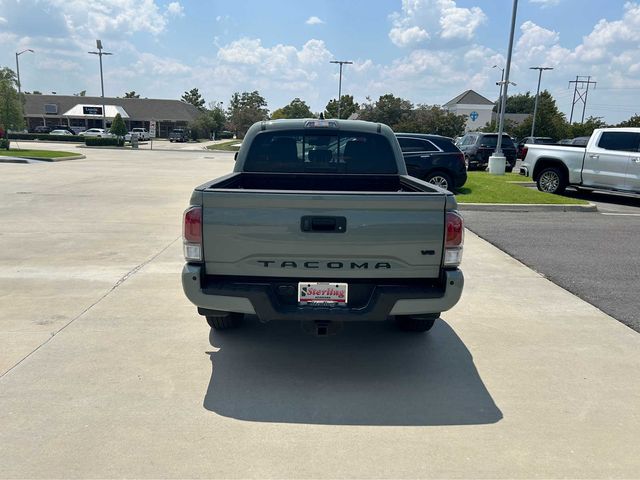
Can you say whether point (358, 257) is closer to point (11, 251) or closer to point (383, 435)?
point (383, 435)

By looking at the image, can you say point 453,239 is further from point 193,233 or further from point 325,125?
point 325,125

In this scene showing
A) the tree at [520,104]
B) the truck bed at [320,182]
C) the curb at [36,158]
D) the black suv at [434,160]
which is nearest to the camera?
the truck bed at [320,182]

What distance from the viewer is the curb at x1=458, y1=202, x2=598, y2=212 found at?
41.4ft

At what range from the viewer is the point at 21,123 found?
102ft

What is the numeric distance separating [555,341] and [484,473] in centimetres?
239

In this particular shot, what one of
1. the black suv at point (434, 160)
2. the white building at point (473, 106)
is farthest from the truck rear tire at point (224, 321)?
the white building at point (473, 106)

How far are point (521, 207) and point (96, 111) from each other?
253 ft

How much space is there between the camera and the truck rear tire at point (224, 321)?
4.73m

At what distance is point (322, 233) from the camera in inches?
143

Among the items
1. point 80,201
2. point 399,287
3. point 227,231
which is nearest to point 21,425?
point 227,231

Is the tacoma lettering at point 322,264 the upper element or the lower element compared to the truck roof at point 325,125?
lower

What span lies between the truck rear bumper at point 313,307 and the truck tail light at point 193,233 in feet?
0.36

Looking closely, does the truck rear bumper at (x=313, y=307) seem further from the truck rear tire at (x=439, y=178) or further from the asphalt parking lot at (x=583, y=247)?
the truck rear tire at (x=439, y=178)

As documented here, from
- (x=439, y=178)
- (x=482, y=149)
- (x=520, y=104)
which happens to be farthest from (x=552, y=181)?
(x=520, y=104)
